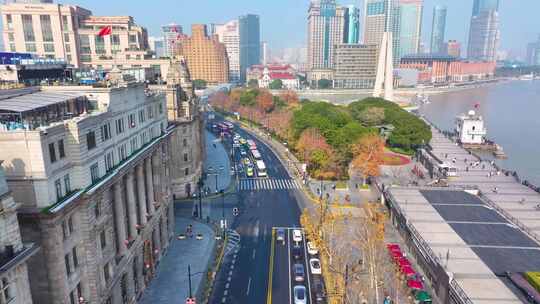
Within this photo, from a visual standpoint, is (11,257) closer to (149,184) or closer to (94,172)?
(94,172)

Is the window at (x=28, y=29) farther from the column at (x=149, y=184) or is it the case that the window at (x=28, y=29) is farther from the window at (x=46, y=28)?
the column at (x=149, y=184)

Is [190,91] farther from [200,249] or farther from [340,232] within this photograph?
[340,232]

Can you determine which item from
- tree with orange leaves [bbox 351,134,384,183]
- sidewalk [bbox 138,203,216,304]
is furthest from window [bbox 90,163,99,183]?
tree with orange leaves [bbox 351,134,384,183]

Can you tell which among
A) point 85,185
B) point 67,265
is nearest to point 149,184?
point 85,185

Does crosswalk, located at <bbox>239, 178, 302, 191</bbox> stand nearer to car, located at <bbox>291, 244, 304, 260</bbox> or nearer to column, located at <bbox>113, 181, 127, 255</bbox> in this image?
car, located at <bbox>291, 244, 304, 260</bbox>

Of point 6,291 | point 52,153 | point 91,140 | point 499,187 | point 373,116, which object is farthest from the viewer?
point 373,116

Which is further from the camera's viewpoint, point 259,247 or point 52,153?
point 259,247

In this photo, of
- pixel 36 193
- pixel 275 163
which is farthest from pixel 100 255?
pixel 275 163
